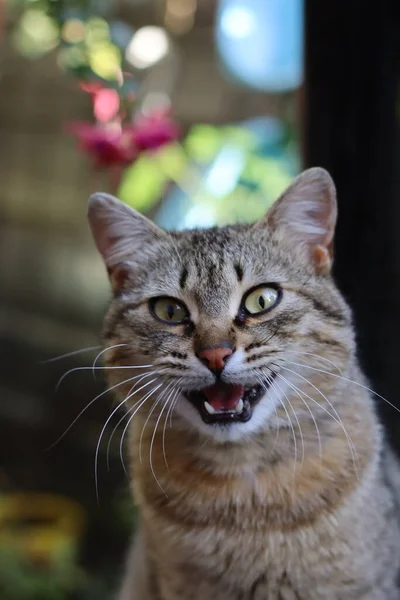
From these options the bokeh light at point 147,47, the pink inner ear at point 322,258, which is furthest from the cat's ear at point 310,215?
the bokeh light at point 147,47

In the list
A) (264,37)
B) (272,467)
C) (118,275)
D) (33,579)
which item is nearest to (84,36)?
(264,37)

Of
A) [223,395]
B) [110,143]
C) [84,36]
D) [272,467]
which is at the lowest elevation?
[272,467]

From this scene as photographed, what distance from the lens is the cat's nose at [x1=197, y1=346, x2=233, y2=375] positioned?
75cm

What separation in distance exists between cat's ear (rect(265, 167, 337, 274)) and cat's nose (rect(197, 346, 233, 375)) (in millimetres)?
245

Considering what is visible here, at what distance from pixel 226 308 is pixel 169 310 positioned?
96 millimetres

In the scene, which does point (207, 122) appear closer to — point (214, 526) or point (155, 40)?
point (155, 40)

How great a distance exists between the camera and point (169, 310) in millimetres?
881

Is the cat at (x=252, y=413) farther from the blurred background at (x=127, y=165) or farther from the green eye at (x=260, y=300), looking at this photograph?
the blurred background at (x=127, y=165)

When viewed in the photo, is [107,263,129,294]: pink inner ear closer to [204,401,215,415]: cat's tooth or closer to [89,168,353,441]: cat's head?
[89,168,353,441]: cat's head

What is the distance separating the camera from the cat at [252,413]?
0.81 metres

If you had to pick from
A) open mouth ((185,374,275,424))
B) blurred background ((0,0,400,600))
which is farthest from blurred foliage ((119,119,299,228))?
open mouth ((185,374,275,424))

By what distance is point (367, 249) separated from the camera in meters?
1.26

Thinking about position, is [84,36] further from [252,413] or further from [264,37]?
[252,413]

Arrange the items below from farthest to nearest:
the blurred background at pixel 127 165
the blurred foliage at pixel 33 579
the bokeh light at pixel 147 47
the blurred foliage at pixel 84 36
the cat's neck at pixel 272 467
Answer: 1. the blurred foliage at pixel 33 579
2. the bokeh light at pixel 147 47
3. the blurred background at pixel 127 165
4. the blurred foliage at pixel 84 36
5. the cat's neck at pixel 272 467
